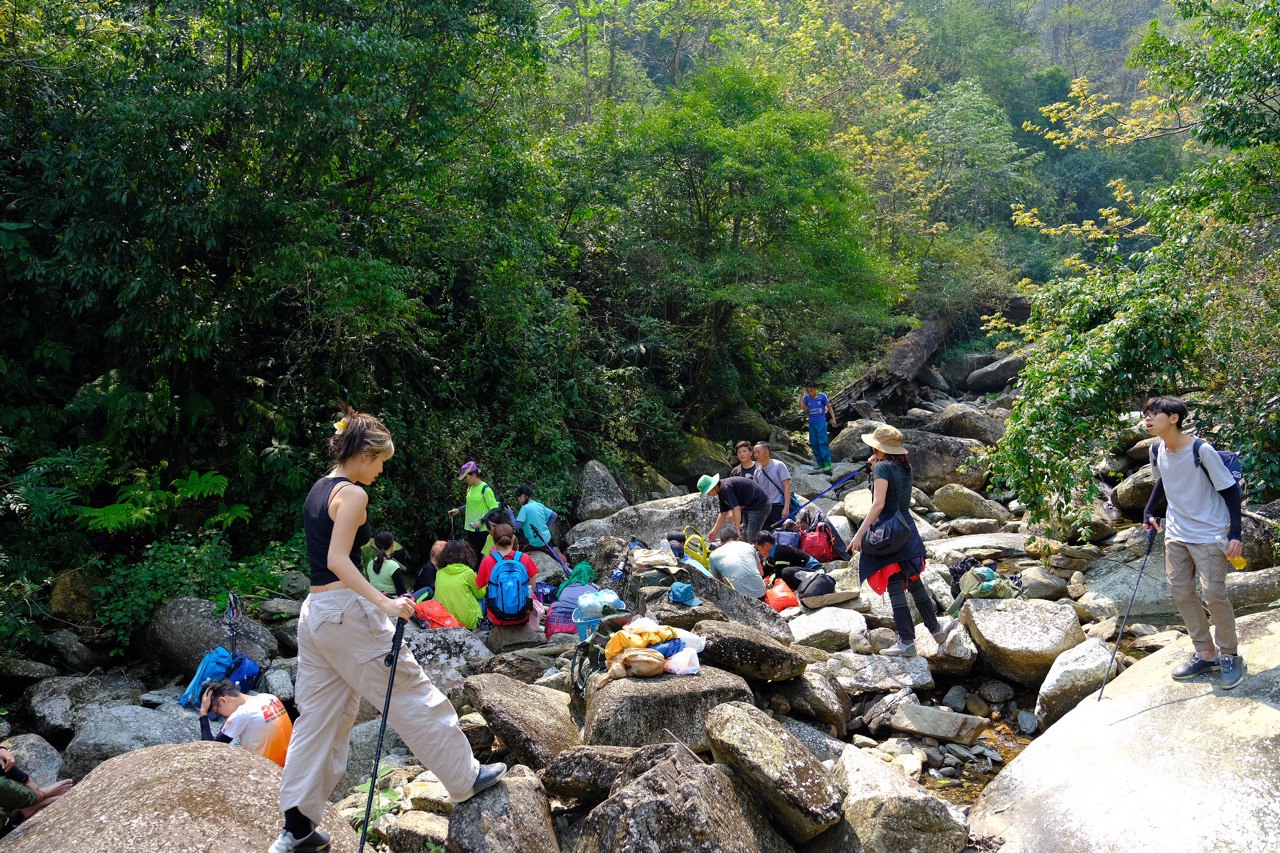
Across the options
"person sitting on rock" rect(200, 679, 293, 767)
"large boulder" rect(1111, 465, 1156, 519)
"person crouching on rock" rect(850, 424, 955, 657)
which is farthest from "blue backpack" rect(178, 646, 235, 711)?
"large boulder" rect(1111, 465, 1156, 519)

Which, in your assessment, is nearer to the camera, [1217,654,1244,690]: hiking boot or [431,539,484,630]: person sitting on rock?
[1217,654,1244,690]: hiking boot

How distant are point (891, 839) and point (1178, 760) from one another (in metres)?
1.59

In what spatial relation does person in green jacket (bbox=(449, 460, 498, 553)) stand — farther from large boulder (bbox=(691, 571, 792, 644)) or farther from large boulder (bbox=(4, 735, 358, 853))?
large boulder (bbox=(4, 735, 358, 853))

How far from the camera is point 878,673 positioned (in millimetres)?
6344

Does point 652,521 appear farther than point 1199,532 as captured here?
Yes

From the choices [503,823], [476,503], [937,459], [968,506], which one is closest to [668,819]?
[503,823]

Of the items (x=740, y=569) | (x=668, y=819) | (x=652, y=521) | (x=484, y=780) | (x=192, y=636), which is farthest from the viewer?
(x=652, y=521)

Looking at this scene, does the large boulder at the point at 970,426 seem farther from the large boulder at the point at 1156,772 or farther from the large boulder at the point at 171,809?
the large boulder at the point at 171,809

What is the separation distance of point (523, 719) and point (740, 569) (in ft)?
11.7

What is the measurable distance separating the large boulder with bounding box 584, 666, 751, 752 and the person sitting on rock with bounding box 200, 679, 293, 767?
1719 mm

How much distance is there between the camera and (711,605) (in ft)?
21.9

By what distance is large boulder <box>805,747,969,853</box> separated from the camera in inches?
166

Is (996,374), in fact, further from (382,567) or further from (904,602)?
(382,567)

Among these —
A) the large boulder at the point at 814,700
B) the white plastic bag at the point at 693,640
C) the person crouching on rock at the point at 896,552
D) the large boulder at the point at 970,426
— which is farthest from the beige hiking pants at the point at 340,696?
the large boulder at the point at 970,426
